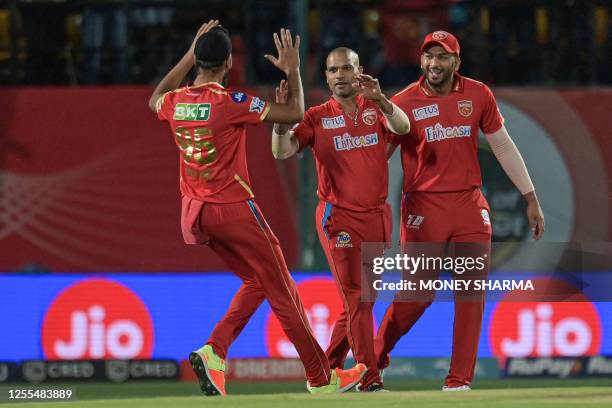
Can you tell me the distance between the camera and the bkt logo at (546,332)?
34.9 feet

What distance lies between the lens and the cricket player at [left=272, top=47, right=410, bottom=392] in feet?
27.5

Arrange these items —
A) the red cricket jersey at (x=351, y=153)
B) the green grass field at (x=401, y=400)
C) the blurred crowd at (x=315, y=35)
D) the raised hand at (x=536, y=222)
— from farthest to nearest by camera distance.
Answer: the blurred crowd at (x=315, y=35) < the red cricket jersey at (x=351, y=153) < the raised hand at (x=536, y=222) < the green grass field at (x=401, y=400)

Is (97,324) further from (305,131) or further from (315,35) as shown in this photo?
(315,35)

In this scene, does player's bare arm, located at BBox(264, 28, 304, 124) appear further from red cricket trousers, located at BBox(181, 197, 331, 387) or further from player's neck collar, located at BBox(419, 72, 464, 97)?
player's neck collar, located at BBox(419, 72, 464, 97)

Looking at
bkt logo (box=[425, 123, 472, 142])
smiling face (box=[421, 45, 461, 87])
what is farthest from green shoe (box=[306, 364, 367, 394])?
smiling face (box=[421, 45, 461, 87])

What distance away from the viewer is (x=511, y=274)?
1146cm

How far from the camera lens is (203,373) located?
7.88 meters

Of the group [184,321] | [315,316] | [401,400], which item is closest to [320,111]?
[401,400]

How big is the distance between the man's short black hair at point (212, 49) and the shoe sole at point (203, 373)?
5.23 feet

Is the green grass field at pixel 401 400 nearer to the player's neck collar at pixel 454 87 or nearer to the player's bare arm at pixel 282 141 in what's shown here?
the player's bare arm at pixel 282 141

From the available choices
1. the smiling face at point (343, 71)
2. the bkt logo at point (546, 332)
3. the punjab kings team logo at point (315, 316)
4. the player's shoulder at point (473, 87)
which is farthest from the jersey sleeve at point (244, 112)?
the bkt logo at point (546, 332)

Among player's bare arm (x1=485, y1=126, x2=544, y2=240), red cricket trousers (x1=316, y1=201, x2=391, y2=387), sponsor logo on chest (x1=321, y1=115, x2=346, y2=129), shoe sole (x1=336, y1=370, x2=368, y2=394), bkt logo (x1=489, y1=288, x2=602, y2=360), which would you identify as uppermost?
sponsor logo on chest (x1=321, y1=115, x2=346, y2=129)

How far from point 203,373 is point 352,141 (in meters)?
1.68

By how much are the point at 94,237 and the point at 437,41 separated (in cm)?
508
